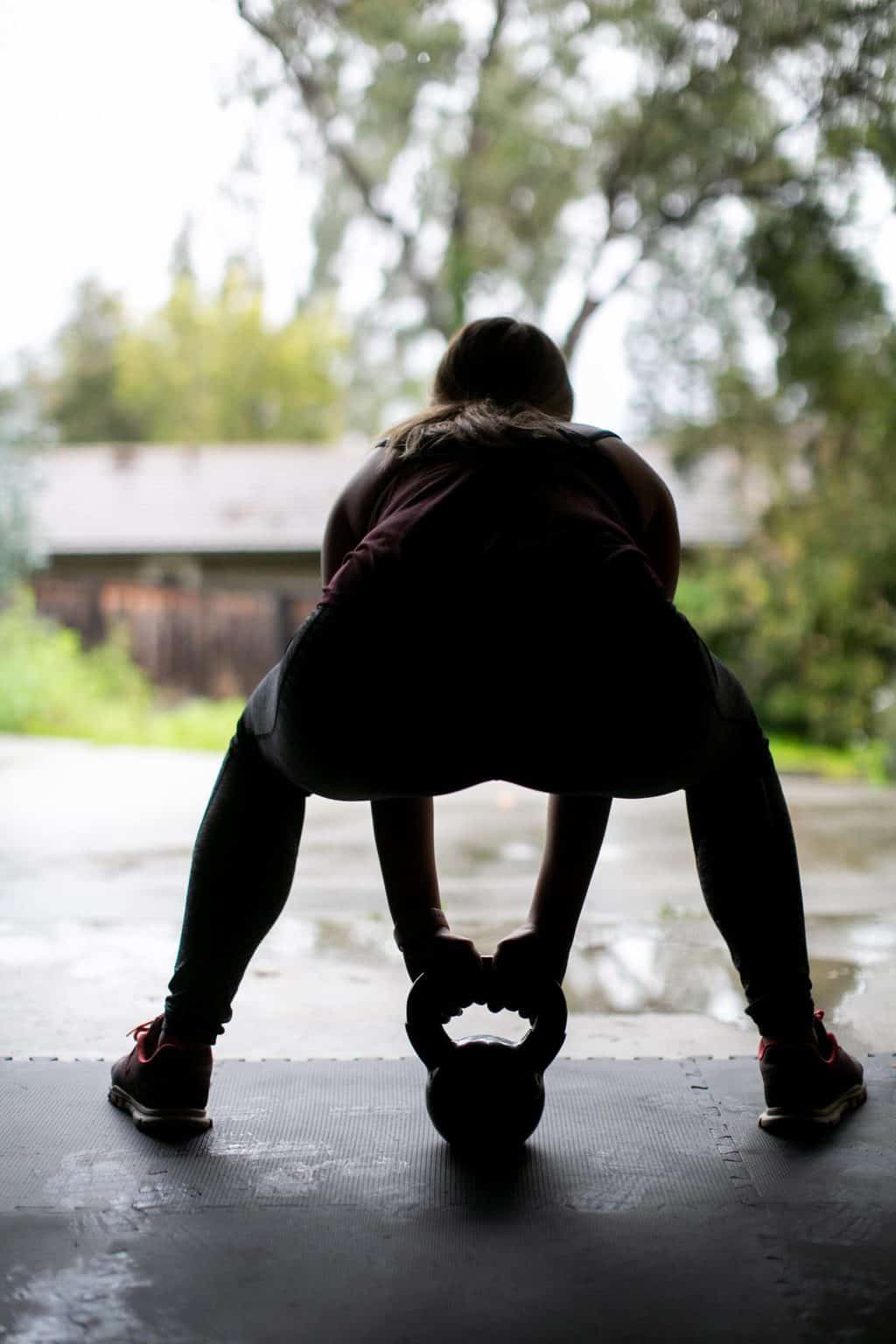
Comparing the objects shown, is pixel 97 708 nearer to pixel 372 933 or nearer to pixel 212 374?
pixel 372 933

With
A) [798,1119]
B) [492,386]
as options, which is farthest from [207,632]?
[798,1119]

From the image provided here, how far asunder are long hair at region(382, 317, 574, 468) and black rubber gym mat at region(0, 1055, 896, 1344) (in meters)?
0.87

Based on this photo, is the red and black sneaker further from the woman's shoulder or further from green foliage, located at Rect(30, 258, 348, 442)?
green foliage, located at Rect(30, 258, 348, 442)

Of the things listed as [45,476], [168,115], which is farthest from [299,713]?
[45,476]

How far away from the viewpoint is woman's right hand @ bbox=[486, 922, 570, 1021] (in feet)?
4.99

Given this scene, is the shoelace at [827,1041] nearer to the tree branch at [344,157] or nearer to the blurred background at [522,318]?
the blurred background at [522,318]

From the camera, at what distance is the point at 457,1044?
154cm

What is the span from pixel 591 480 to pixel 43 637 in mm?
9271

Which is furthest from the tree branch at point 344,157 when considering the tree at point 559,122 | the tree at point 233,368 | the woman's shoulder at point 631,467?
the tree at point 233,368

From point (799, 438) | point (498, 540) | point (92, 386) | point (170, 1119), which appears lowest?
point (170, 1119)

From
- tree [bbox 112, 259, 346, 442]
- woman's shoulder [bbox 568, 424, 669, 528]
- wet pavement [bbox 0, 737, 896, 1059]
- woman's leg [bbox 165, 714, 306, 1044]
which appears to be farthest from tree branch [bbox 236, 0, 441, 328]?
tree [bbox 112, 259, 346, 442]

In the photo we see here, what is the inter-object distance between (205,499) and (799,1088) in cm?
1501

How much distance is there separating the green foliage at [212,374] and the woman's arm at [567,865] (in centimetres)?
2558

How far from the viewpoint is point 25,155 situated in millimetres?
7125
